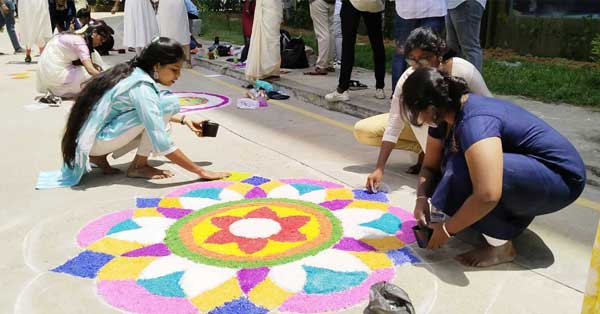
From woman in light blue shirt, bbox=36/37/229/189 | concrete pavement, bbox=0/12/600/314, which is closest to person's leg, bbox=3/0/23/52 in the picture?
concrete pavement, bbox=0/12/600/314

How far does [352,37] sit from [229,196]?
110 inches

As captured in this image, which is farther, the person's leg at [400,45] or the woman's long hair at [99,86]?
the person's leg at [400,45]

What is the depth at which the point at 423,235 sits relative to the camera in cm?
264

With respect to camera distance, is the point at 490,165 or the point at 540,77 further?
the point at 540,77

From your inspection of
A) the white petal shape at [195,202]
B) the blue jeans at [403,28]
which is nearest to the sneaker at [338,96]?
the blue jeans at [403,28]

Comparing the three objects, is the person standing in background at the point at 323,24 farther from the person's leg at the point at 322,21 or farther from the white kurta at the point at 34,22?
Result: the white kurta at the point at 34,22

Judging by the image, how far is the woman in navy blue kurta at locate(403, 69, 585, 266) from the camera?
2.27 m

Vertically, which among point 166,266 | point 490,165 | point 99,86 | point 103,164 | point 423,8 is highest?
point 423,8

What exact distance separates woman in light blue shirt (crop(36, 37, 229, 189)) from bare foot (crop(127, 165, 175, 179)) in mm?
175

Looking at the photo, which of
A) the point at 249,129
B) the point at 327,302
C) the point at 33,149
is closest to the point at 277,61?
the point at 249,129

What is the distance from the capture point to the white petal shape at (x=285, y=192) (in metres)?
3.45

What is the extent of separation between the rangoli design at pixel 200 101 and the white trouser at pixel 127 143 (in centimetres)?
228

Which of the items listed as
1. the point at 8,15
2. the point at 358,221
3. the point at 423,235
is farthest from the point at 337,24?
the point at 8,15

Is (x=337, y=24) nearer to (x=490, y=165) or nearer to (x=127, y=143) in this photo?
(x=127, y=143)
